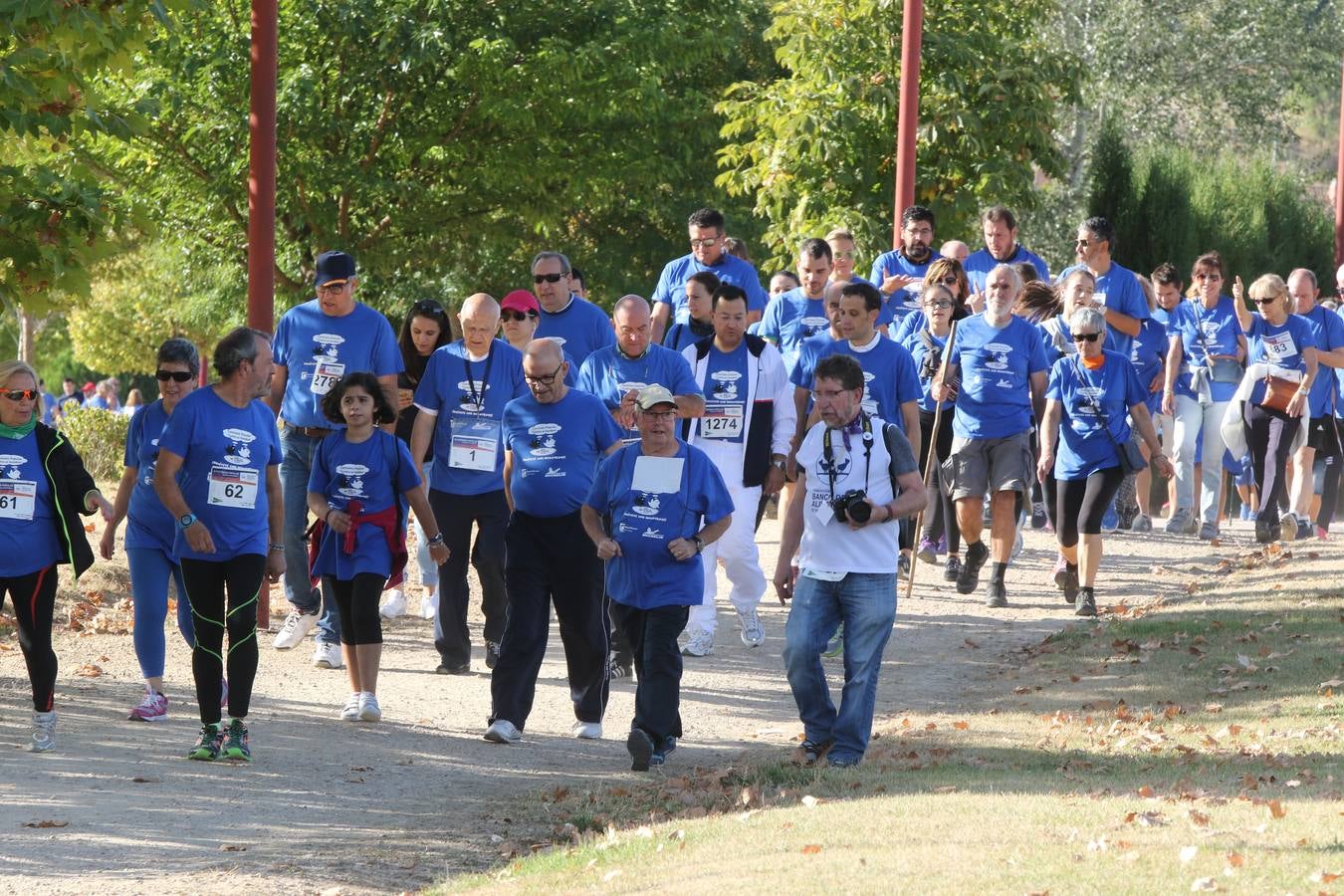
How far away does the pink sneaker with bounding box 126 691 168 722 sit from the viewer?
32.2ft

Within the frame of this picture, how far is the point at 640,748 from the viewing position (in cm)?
896

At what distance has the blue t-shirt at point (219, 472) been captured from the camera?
893 centimetres

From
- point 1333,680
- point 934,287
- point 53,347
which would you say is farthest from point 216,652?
point 53,347

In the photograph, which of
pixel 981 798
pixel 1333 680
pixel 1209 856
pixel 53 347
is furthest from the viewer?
pixel 53 347

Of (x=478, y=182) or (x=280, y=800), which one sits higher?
(x=478, y=182)

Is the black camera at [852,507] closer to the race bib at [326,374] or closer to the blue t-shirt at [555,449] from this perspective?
the blue t-shirt at [555,449]

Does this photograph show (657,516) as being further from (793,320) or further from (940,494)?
(940,494)

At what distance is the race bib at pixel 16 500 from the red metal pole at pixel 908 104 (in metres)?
9.78

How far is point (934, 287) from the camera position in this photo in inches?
547

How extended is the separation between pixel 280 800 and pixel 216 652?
0.95m

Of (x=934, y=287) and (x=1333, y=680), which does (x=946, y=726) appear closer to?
(x=1333, y=680)

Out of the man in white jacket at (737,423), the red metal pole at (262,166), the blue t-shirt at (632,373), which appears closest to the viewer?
the blue t-shirt at (632,373)

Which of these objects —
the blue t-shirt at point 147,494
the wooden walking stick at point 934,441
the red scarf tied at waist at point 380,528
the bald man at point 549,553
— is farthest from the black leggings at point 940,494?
the blue t-shirt at point 147,494

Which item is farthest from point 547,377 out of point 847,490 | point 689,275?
point 689,275
